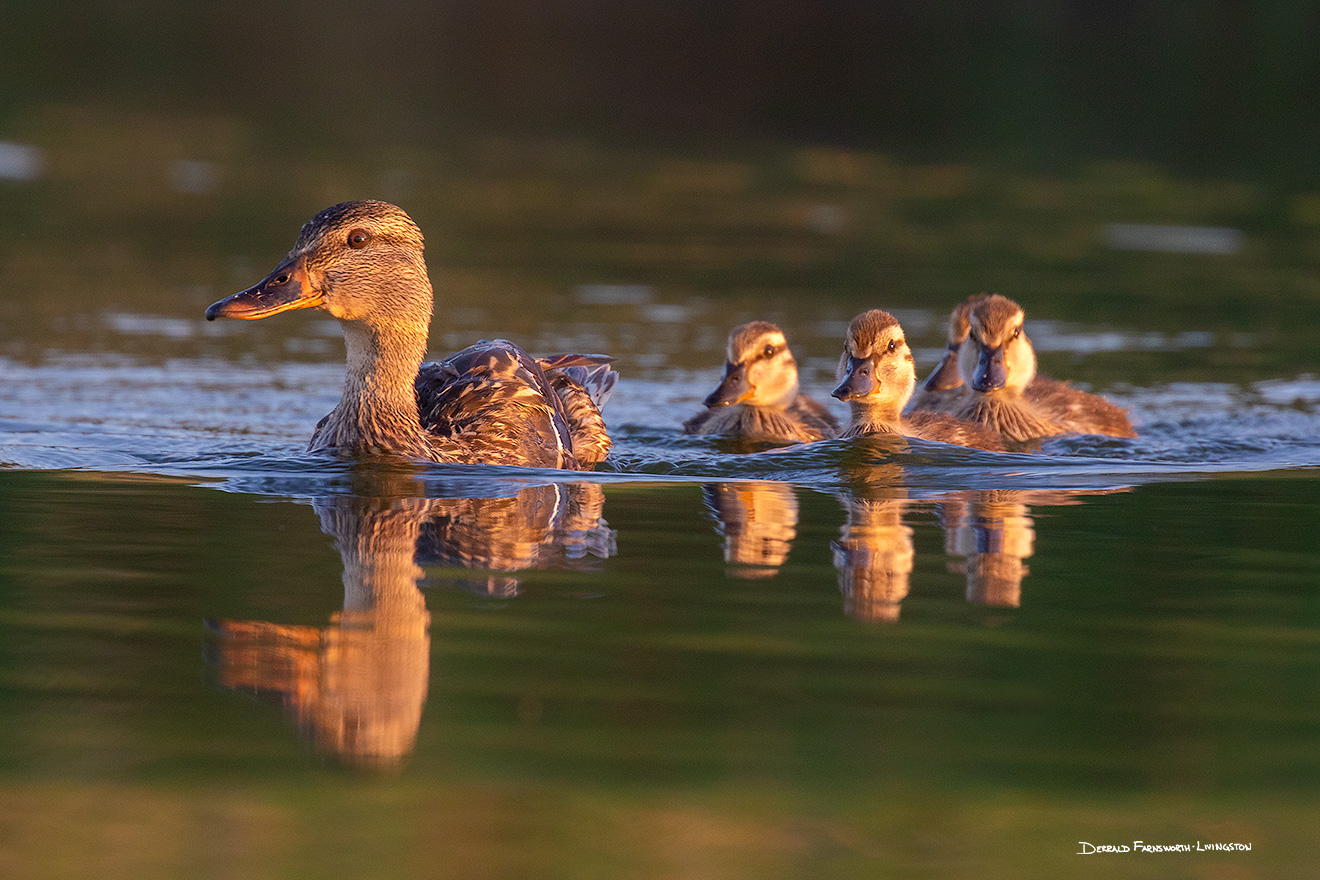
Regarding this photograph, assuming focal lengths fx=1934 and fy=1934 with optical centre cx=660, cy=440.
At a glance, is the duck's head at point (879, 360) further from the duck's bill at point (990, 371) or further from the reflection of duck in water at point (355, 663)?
the reflection of duck in water at point (355, 663)

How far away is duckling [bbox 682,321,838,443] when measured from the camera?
33.8ft

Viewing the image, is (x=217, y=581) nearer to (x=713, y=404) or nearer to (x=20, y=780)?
(x=20, y=780)

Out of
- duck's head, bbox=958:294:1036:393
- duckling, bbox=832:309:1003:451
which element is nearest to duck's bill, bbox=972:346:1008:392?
duck's head, bbox=958:294:1036:393

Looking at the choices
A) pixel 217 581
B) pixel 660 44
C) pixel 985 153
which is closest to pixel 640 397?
pixel 217 581

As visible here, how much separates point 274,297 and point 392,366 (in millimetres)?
699

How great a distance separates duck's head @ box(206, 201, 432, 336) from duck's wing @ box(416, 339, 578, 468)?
38 cm

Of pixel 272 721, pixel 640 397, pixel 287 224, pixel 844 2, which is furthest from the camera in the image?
pixel 844 2

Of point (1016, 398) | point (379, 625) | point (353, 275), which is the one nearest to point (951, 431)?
point (1016, 398)

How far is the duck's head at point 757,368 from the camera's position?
10.0 meters

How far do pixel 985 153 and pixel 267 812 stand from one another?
2333cm

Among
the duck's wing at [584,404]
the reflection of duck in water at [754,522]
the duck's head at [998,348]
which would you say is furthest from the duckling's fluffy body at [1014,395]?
the reflection of duck in water at [754,522]

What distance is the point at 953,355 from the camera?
37.2ft

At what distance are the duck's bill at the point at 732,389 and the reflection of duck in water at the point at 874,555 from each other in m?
1.83

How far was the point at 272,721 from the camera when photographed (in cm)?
462
